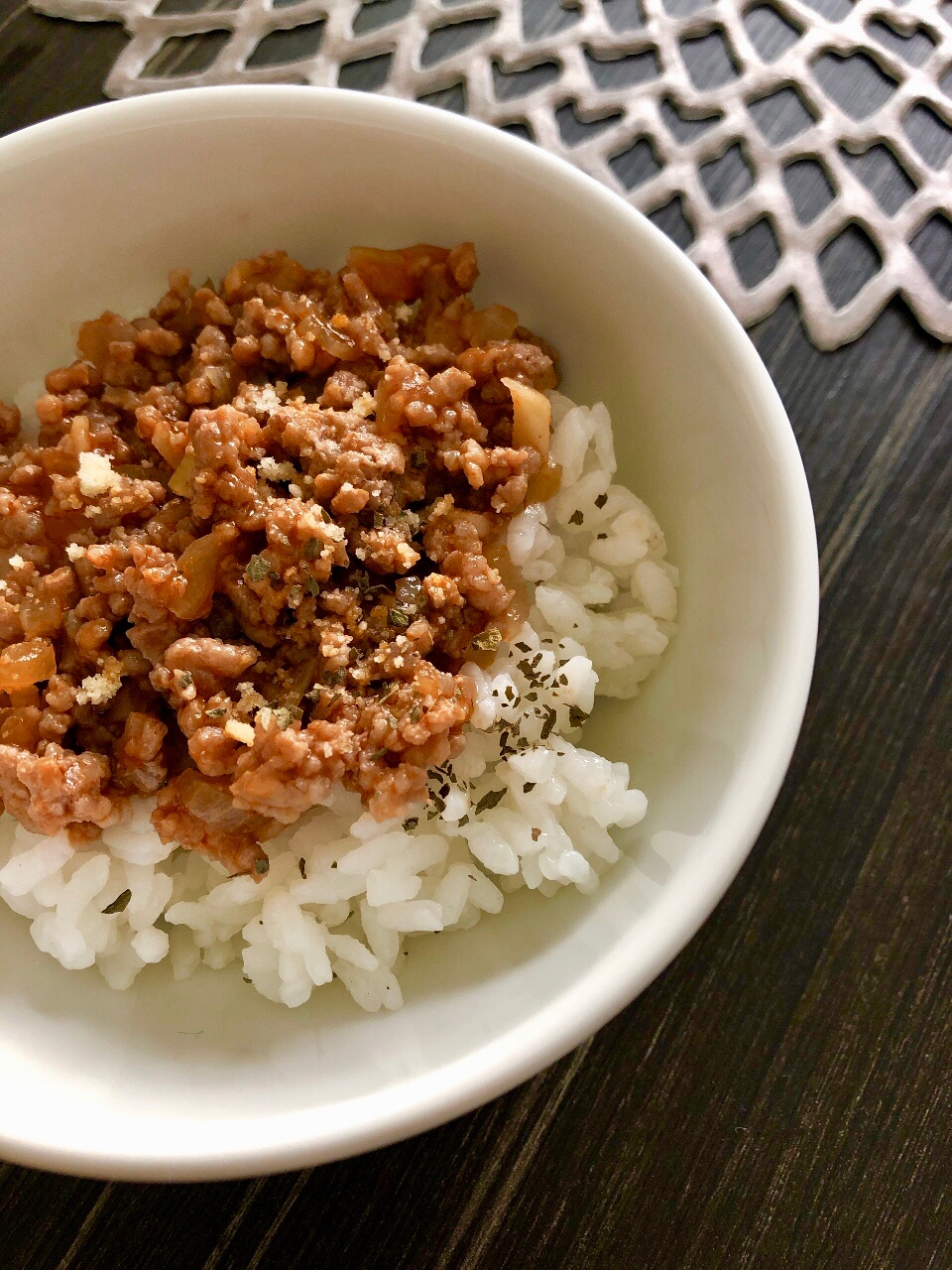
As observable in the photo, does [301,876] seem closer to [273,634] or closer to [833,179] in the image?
[273,634]

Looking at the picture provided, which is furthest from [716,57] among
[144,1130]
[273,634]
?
[144,1130]

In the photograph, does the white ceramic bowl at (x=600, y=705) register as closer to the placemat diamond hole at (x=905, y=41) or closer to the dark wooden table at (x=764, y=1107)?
the dark wooden table at (x=764, y=1107)

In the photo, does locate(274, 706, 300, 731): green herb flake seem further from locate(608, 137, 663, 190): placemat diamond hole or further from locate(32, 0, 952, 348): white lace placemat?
locate(608, 137, 663, 190): placemat diamond hole

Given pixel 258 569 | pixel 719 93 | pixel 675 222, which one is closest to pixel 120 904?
pixel 258 569

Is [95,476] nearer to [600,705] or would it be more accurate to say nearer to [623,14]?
[600,705]

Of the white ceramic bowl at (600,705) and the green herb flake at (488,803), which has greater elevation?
the white ceramic bowl at (600,705)

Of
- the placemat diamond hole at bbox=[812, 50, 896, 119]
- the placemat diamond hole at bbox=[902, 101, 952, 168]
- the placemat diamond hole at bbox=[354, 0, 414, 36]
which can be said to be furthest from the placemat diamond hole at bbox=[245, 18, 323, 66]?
the placemat diamond hole at bbox=[902, 101, 952, 168]

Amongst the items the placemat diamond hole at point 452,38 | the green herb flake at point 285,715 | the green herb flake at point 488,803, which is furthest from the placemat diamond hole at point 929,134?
the green herb flake at point 285,715
